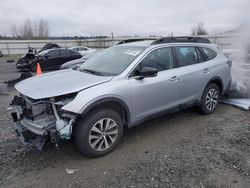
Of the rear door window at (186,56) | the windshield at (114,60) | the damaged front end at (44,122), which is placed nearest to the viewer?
the damaged front end at (44,122)

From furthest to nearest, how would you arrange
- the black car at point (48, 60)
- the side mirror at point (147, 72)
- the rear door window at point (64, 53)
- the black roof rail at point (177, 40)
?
the rear door window at point (64, 53)
the black car at point (48, 60)
the black roof rail at point (177, 40)
the side mirror at point (147, 72)

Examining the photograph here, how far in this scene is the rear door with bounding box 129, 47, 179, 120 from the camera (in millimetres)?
3680

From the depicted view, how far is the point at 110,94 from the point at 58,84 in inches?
32.0

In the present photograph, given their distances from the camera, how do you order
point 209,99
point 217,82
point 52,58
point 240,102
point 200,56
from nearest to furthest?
point 200,56
point 209,99
point 217,82
point 240,102
point 52,58

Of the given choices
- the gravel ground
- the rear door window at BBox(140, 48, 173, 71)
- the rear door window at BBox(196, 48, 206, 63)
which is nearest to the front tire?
the gravel ground

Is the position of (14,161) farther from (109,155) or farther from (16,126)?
(109,155)

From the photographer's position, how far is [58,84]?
3.43 meters

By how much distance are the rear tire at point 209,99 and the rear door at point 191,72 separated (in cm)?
20

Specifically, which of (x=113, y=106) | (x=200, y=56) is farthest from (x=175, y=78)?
(x=113, y=106)

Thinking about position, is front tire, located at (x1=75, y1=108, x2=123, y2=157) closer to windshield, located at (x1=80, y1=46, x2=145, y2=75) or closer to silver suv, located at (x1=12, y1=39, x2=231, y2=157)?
silver suv, located at (x1=12, y1=39, x2=231, y2=157)

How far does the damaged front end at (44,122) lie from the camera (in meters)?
3.04

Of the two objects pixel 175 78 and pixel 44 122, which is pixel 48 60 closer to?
pixel 175 78

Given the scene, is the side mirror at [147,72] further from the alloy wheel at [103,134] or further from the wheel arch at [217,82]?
the wheel arch at [217,82]

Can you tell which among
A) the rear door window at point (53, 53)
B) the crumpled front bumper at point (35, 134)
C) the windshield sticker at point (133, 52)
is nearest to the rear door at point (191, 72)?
the windshield sticker at point (133, 52)
